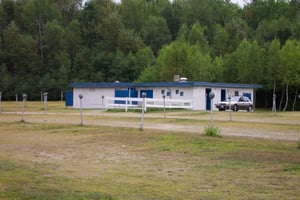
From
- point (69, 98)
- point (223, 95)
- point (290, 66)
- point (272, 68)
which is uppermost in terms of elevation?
point (290, 66)

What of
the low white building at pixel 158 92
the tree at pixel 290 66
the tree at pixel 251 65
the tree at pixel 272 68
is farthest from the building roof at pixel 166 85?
the tree at pixel 251 65

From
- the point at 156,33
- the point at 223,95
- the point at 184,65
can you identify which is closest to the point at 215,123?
the point at 223,95

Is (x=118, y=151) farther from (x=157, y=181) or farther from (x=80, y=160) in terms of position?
(x=157, y=181)

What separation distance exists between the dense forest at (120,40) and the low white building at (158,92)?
9.55 metres

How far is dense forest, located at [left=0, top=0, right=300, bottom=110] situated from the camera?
59.7m

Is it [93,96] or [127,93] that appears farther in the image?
[93,96]

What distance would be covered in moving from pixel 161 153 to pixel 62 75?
6630cm

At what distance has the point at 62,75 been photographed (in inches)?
3066

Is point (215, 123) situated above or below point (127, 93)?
below

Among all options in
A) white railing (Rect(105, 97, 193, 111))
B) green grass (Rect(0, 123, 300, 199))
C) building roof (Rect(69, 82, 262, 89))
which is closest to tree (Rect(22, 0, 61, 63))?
building roof (Rect(69, 82, 262, 89))

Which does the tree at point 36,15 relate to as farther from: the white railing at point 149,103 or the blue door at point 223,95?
the white railing at point 149,103

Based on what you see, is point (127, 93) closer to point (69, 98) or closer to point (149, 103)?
point (149, 103)

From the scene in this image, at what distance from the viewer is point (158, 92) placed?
46562 mm

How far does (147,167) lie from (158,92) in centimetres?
3604
